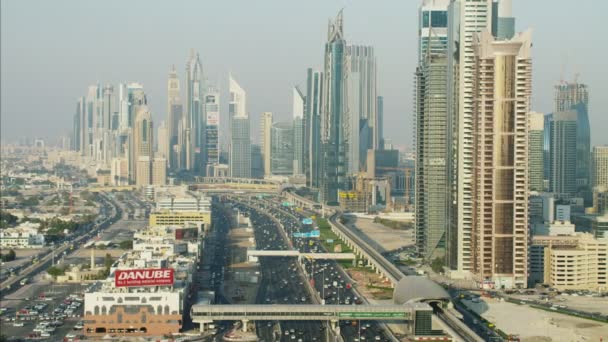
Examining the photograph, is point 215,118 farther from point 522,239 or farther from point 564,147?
point 522,239

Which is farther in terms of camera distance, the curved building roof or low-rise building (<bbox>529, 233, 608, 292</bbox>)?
low-rise building (<bbox>529, 233, 608, 292</bbox>)

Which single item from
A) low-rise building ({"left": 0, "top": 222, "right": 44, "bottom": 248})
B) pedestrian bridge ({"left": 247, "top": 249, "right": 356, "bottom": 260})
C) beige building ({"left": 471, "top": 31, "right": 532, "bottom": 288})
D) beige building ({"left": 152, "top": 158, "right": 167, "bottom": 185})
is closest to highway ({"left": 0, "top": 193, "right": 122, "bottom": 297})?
low-rise building ({"left": 0, "top": 222, "right": 44, "bottom": 248})

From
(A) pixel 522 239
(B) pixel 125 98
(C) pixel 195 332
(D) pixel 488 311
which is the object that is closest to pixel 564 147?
(A) pixel 522 239

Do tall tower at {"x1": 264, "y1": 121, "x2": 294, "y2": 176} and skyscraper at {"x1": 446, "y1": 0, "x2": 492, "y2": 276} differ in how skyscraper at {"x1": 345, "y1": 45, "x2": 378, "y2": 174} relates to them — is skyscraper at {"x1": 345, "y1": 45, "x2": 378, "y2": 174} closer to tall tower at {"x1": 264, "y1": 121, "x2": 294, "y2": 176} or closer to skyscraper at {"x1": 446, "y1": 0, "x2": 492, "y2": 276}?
tall tower at {"x1": 264, "y1": 121, "x2": 294, "y2": 176}

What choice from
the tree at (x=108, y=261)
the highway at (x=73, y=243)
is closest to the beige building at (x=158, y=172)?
the highway at (x=73, y=243)

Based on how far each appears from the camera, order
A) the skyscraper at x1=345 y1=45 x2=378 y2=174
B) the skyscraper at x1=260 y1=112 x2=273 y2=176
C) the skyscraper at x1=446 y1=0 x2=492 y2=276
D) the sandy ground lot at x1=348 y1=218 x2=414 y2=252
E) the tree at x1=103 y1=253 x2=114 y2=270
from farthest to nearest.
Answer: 1. the skyscraper at x1=260 y1=112 x2=273 y2=176
2. the skyscraper at x1=345 y1=45 x2=378 y2=174
3. the sandy ground lot at x1=348 y1=218 x2=414 y2=252
4. the tree at x1=103 y1=253 x2=114 y2=270
5. the skyscraper at x1=446 y1=0 x2=492 y2=276

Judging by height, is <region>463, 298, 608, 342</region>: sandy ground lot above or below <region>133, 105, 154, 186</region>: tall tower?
below

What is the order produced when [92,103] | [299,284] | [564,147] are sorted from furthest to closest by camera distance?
[92,103] → [564,147] → [299,284]
